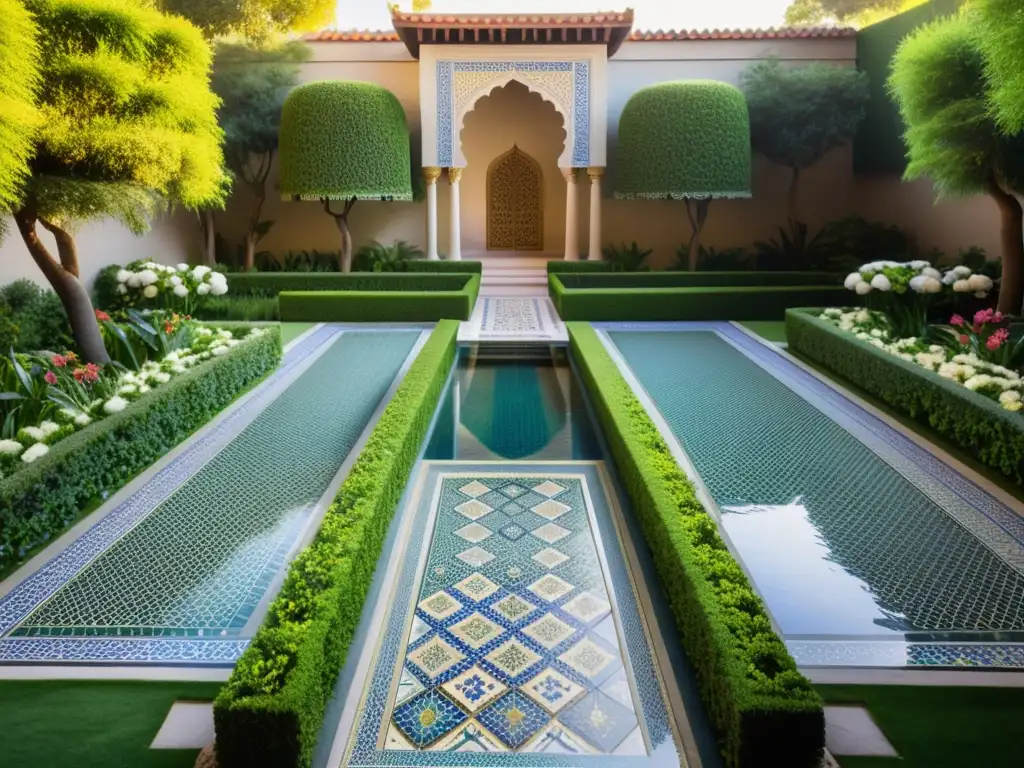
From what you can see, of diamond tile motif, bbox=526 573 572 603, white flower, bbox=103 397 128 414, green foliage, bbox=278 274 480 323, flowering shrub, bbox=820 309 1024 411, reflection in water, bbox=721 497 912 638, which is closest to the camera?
reflection in water, bbox=721 497 912 638

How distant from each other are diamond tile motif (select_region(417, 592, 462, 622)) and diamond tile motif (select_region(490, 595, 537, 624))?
0.19 meters

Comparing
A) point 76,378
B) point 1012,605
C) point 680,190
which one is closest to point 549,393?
point 76,378

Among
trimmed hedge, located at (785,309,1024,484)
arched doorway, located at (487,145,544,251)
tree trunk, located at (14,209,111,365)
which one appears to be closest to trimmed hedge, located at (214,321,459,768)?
tree trunk, located at (14,209,111,365)

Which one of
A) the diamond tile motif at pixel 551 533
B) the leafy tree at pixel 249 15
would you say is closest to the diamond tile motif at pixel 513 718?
the diamond tile motif at pixel 551 533

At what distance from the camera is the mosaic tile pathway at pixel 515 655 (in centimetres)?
286

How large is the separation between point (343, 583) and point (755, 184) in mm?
15347

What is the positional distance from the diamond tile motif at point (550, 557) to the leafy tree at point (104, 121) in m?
4.28

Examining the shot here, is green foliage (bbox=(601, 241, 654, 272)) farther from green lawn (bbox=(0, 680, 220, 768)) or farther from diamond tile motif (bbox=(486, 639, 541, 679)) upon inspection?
green lawn (bbox=(0, 680, 220, 768))

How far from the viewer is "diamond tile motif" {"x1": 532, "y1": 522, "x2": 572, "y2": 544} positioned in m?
4.50

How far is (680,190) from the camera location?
46.8 feet

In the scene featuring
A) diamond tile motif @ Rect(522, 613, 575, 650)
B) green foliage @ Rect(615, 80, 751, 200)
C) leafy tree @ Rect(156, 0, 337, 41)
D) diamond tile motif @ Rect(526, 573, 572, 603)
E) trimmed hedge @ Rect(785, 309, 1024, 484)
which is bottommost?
diamond tile motif @ Rect(522, 613, 575, 650)

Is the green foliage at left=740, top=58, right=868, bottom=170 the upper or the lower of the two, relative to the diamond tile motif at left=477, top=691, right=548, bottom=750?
upper

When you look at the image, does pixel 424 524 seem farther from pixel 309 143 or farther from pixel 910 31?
pixel 910 31

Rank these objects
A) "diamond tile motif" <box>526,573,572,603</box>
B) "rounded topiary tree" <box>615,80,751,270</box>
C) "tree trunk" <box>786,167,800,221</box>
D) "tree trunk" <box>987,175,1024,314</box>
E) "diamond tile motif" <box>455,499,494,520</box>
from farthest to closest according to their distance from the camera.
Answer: "tree trunk" <box>786,167,800,221</box>, "rounded topiary tree" <box>615,80,751,270</box>, "tree trunk" <box>987,175,1024,314</box>, "diamond tile motif" <box>455,499,494,520</box>, "diamond tile motif" <box>526,573,572,603</box>
